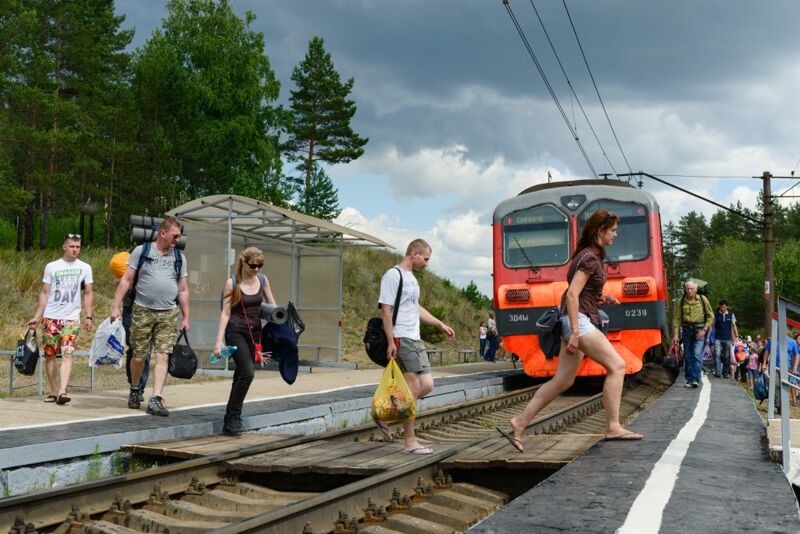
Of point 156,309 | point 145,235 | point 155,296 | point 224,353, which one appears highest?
point 145,235

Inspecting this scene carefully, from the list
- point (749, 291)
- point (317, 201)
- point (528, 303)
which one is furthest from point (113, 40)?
point (749, 291)

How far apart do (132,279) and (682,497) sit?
578 centimetres

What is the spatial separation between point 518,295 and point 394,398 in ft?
26.5

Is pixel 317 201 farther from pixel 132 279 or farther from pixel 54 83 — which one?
pixel 132 279

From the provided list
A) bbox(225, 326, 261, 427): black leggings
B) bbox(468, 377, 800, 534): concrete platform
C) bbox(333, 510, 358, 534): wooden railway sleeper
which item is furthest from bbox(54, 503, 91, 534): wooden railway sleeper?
bbox(225, 326, 261, 427): black leggings

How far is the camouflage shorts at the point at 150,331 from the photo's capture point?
328 inches

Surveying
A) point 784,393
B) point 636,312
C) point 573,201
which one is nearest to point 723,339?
point 636,312

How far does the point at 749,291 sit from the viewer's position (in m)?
76.5

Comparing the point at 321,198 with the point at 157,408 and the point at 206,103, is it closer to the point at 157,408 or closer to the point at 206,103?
the point at 206,103

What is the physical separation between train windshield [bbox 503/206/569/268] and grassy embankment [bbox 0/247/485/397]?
5760 mm

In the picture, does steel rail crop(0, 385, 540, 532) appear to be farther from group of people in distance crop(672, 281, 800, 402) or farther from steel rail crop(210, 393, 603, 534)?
group of people in distance crop(672, 281, 800, 402)

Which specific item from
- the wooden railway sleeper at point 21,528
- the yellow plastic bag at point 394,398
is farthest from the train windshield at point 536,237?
the wooden railway sleeper at point 21,528

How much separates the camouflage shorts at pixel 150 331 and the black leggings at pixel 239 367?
1.05 meters

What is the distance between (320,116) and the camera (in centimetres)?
5091
